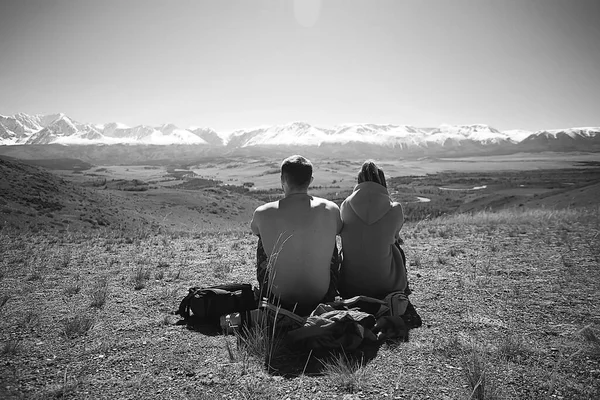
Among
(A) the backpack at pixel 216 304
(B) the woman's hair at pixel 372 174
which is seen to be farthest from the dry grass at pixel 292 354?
(B) the woman's hair at pixel 372 174

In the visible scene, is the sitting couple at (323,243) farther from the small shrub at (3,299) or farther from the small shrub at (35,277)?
the small shrub at (35,277)

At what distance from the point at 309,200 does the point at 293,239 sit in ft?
1.70

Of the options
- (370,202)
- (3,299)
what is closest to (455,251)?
(370,202)

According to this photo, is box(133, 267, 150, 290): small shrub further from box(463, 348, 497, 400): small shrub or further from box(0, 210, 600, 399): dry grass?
box(463, 348, 497, 400): small shrub

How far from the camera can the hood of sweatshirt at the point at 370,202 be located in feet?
13.8

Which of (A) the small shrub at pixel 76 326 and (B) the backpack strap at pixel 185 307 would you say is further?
(B) the backpack strap at pixel 185 307

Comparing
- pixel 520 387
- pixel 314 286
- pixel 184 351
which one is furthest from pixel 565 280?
pixel 184 351

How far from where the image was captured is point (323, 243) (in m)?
3.89

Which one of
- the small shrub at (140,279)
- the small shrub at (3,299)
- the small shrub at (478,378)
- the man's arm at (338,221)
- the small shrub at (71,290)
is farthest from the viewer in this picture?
the small shrub at (140,279)

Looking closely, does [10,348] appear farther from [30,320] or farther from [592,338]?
[592,338]

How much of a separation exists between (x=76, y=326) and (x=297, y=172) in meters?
3.25

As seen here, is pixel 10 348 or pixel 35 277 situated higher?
pixel 10 348

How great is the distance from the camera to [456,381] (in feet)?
9.18

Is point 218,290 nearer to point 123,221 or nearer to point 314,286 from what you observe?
point 314,286
